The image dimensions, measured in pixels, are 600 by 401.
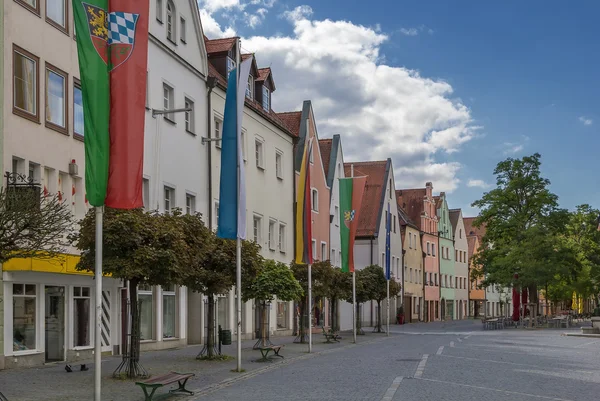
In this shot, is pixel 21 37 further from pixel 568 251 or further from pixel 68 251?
pixel 568 251

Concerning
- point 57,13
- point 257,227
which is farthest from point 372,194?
point 57,13

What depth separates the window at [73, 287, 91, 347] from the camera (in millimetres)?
24500

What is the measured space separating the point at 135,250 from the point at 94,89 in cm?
540

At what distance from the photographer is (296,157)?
1866 inches

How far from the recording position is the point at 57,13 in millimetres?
23438

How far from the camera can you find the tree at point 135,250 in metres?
18.0

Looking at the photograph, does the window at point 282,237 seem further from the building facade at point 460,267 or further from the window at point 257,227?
the building facade at point 460,267

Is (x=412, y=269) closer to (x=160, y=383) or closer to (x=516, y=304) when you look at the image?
(x=516, y=304)

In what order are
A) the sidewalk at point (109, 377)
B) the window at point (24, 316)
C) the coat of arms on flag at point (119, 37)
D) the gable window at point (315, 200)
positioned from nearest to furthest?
the coat of arms on flag at point (119, 37), the sidewalk at point (109, 377), the window at point (24, 316), the gable window at point (315, 200)

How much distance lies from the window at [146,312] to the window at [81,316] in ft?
11.1

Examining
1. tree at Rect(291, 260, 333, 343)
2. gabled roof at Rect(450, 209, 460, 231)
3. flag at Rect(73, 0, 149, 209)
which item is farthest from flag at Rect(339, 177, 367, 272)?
gabled roof at Rect(450, 209, 460, 231)

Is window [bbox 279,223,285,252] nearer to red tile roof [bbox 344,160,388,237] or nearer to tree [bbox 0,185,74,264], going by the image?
red tile roof [bbox 344,160,388,237]

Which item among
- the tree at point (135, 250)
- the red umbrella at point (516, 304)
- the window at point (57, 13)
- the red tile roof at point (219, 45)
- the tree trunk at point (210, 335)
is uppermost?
the red tile roof at point (219, 45)

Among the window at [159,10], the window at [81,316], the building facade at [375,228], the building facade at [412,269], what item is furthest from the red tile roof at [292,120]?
the building facade at [412,269]
